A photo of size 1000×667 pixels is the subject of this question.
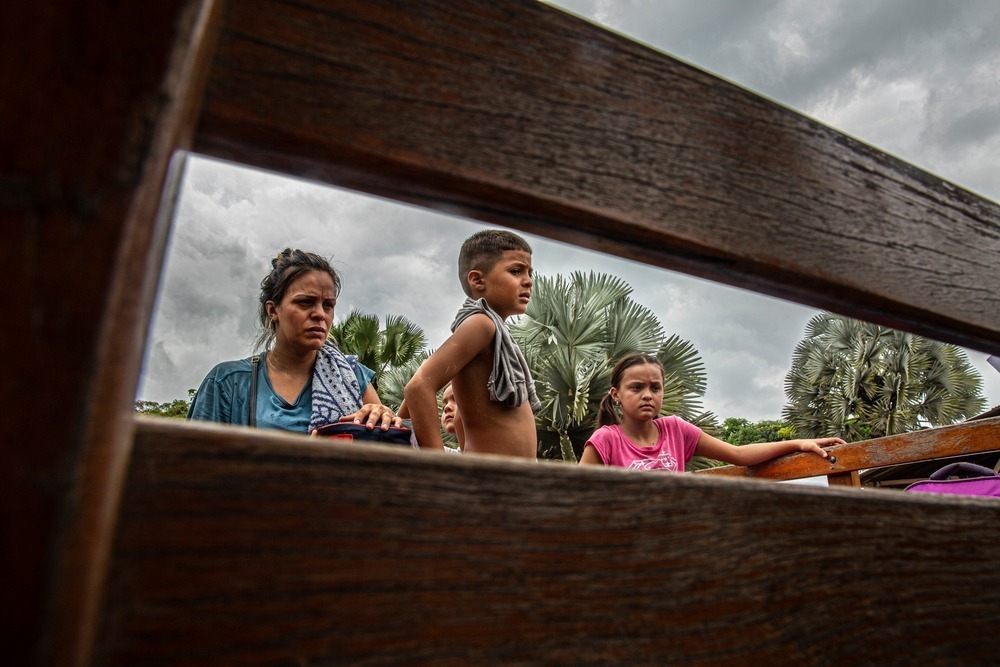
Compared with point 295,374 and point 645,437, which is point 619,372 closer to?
point 645,437

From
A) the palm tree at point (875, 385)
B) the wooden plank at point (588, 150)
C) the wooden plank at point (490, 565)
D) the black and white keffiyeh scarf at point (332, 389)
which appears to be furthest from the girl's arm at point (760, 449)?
the palm tree at point (875, 385)

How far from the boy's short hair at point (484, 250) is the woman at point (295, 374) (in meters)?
0.57

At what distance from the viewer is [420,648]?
42cm

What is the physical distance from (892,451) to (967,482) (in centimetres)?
35

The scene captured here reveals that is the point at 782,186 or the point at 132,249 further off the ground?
the point at 782,186

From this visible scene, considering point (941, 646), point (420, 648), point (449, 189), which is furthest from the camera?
point (941, 646)

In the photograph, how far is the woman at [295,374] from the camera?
234 cm

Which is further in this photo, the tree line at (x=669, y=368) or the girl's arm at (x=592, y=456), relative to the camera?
the tree line at (x=669, y=368)

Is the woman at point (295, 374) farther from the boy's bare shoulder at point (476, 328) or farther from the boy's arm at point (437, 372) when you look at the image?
the boy's bare shoulder at point (476, 328)

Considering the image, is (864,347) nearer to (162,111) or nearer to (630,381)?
(630,381)

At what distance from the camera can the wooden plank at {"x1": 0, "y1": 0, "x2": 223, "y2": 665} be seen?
273 millimetres

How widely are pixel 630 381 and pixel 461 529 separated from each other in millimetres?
3454

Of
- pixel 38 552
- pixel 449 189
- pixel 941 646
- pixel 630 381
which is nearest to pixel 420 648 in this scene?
pixel 38 552

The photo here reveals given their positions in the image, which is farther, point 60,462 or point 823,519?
point 823,519
